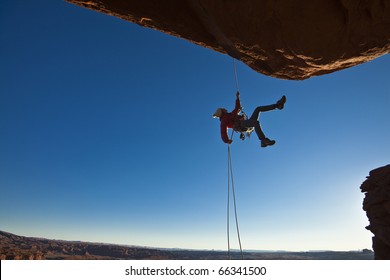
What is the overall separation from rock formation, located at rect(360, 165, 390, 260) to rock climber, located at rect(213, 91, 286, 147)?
6.93 meters

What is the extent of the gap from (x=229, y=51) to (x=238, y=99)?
1514mm

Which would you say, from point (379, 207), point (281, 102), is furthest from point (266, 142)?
point (379, 207)

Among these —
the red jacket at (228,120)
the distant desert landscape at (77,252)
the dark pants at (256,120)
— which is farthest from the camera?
the distant desert landscape at (77,252)

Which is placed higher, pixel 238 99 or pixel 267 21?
pixel 267 21

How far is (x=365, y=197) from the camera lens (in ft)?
36.0

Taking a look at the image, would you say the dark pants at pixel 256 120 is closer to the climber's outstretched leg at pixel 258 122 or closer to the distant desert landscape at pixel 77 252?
the climber's outstretched leg at pixel 258 122

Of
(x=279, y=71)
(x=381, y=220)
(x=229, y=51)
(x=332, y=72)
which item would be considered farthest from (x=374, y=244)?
(x=229, y=51)

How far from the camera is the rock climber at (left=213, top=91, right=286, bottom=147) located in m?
6.72

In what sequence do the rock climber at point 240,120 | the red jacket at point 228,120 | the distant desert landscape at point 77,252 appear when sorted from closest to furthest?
the rock climber at point 240,120
the red jacket at point 228,120
the distant desert landscape at point 77,252

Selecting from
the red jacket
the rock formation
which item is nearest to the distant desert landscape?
the red jacket

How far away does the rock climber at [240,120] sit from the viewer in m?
6.72

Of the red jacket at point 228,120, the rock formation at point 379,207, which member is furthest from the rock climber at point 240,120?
the rock formation at point 379,207

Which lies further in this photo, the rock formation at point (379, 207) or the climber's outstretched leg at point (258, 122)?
the rock formation at point (379, 207)
